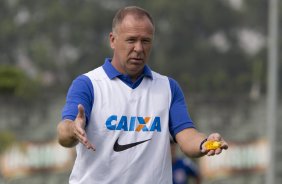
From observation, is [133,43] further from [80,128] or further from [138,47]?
[80,128]

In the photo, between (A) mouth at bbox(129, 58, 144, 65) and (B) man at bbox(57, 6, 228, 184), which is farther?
(A) mouth at bbox(129, 58, 144, 65)

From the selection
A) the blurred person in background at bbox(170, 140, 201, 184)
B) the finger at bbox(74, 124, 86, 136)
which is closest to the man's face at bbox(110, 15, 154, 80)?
the finger at bbox(74, 124, 86, 136)

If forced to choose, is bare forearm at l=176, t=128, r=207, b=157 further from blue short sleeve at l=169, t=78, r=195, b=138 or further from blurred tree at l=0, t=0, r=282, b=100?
blurred tree at l=0, t=0, r=282, b=100

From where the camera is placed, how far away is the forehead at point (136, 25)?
5203 mm

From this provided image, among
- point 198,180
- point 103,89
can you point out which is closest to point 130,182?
point 103,89

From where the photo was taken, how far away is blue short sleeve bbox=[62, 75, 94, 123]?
5027 mm

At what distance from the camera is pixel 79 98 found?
507cm

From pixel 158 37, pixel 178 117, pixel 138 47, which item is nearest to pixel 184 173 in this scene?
pixel 178 117

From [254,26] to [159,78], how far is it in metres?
14.4

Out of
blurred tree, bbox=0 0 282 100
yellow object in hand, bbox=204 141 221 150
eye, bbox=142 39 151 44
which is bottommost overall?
yellow object in hand, bbox=204 141 221 150

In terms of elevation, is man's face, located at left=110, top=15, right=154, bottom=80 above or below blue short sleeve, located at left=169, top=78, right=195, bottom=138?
above

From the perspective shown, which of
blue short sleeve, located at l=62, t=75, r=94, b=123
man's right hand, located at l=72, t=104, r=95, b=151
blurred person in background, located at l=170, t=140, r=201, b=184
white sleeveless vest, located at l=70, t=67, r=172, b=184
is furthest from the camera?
blurred person in background, located at l=170, t=140, r=201, b=184

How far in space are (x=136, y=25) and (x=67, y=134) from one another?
0.81 metres

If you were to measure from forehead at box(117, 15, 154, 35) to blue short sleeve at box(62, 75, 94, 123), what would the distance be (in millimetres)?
388
